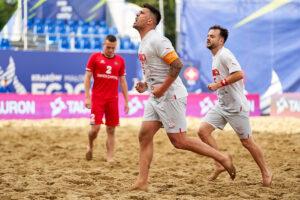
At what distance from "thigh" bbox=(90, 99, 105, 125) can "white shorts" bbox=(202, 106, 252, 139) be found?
2.25m

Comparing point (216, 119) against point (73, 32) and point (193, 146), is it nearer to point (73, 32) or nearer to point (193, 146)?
point (193, 146)

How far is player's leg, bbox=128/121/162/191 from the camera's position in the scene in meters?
5.18

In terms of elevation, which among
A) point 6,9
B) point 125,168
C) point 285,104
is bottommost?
point 125,168

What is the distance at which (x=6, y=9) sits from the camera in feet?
128

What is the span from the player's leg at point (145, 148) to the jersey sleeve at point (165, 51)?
0.74m

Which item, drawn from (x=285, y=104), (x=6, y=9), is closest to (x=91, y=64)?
(x=285, y=104)

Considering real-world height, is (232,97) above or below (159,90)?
below

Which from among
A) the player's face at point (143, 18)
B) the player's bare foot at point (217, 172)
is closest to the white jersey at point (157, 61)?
the player's face at point (143, 18)

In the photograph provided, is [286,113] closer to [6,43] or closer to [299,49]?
[299,49]

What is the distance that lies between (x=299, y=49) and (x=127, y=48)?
262 inches

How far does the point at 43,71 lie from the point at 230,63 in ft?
37.5

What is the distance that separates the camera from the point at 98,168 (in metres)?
7.12

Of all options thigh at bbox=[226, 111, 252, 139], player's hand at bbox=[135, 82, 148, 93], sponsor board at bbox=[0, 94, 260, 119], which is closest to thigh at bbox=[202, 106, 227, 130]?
thigh at bbox=[226, 111, 252, 139]

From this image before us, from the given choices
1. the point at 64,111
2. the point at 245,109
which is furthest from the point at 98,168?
the point at 64,111
